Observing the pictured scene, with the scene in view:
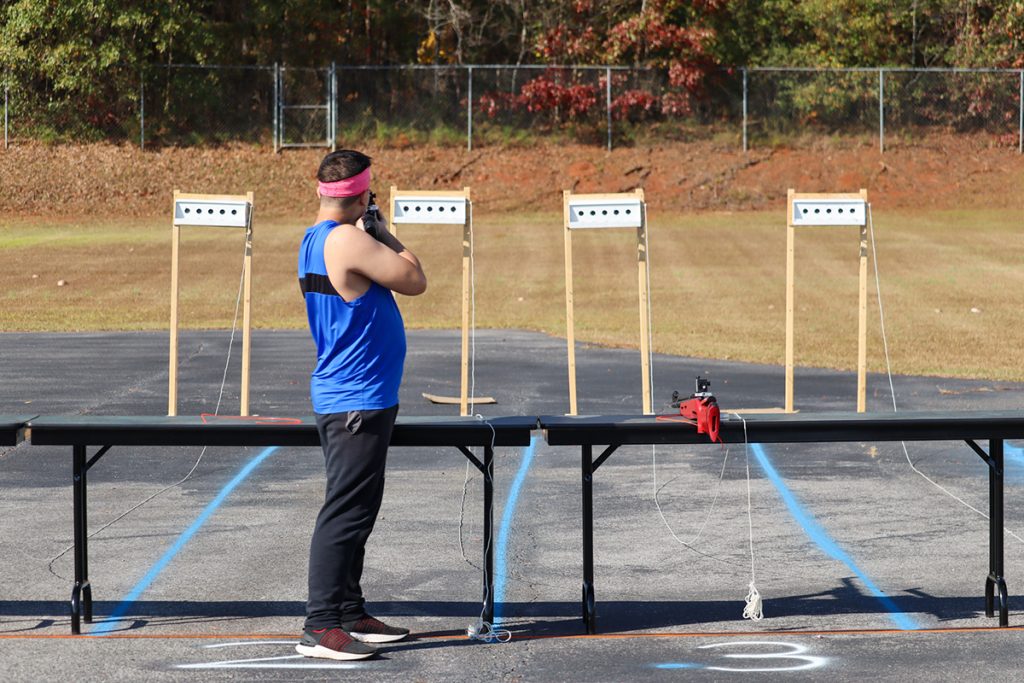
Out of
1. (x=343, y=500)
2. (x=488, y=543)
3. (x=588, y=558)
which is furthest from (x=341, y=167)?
(x=588, y=558)

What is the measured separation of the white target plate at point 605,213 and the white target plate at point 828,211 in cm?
113

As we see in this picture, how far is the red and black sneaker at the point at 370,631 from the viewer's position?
226 inches

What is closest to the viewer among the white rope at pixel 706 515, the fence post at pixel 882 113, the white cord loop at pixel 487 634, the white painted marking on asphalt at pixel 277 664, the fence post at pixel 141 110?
the white painted marking on asphalt at pixel 277 664

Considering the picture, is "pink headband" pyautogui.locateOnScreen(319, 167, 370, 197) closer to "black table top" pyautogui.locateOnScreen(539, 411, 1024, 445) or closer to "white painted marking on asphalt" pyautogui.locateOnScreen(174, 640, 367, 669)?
"black table top" pyautogui.locateOnScreen(539, 411, 1024, 445)

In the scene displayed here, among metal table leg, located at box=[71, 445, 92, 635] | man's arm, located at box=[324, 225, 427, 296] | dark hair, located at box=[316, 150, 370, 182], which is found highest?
dark hair, located at box=[316, 150, 370, 182]

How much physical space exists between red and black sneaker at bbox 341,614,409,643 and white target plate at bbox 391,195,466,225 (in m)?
3.65

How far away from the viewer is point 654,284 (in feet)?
75.7

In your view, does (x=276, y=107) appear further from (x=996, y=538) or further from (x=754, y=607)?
(x=996, y=538)

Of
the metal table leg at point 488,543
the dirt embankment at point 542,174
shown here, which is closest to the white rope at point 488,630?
the metal table leg at point 488,543

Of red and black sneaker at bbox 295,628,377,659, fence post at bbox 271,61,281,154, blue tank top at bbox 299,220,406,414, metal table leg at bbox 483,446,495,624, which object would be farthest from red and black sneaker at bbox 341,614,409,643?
fence post at bbox 271,61,281,154

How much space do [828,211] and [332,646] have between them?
199 inches

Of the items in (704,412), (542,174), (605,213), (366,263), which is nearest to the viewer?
(366,263)

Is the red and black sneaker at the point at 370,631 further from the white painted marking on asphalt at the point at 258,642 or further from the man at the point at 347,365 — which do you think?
the white painted marking on asphalt at the point at 258,642

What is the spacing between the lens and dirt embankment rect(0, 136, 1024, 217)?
34000 millimetres
